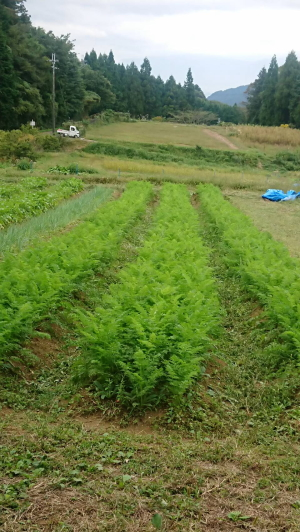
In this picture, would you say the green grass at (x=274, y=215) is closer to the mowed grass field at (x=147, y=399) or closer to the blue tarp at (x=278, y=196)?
the blue tarp at (x=278, y=196)

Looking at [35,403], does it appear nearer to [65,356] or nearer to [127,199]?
[65,356]

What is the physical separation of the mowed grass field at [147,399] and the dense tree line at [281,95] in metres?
67.0

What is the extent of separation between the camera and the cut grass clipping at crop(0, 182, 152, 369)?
5.79m

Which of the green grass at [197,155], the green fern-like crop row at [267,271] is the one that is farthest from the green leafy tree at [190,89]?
the green fern-like crop row at [267,271]

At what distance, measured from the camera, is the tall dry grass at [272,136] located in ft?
184

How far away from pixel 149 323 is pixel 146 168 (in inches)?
1117

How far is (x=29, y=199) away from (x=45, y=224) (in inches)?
171

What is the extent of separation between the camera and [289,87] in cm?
7050

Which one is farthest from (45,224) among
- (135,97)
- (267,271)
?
(135,97)

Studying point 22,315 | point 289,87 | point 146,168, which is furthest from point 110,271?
point 289,87

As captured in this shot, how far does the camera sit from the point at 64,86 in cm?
6103

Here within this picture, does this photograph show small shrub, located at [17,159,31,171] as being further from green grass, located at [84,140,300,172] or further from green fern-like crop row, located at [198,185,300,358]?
green fern-like crop row, located at [198,185,300,358]

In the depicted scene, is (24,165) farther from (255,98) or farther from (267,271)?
(255,98)

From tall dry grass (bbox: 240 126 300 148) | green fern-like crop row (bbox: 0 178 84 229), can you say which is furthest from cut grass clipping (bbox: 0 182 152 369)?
tall dry grass (bbox: 240 126 300 148)
